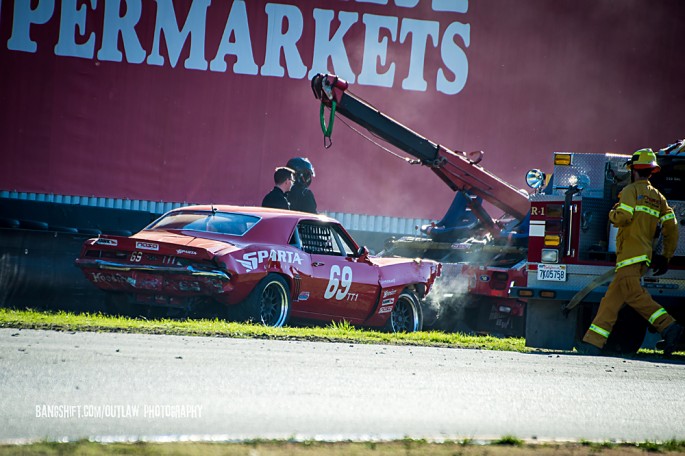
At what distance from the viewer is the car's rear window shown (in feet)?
35.2

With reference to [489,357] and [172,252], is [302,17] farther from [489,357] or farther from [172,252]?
[489,357]

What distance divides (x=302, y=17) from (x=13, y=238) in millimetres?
7631

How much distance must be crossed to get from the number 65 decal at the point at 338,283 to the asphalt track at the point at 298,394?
9.86 ft

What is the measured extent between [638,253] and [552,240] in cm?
112

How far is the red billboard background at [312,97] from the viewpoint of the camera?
17.8 metres

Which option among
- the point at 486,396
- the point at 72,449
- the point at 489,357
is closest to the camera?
the point at 72,449

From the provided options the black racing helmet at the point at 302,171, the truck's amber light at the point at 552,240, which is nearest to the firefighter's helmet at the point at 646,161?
the truck's amber light at the point at 552,240

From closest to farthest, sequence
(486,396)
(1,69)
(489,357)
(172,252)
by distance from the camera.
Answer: (486,396), (489,357), (172,252), (1,69)

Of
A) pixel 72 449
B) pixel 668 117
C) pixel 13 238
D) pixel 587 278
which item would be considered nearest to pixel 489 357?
pixel 587 278

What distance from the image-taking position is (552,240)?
1063 centimetres

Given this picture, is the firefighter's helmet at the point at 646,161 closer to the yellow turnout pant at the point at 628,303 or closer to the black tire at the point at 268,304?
the yellow turnout pant at the point at 628,303

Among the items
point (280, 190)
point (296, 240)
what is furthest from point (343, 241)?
point (280, 190)

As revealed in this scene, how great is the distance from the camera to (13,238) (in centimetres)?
1202

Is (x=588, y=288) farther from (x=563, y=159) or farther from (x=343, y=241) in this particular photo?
(x=343, y=241)
